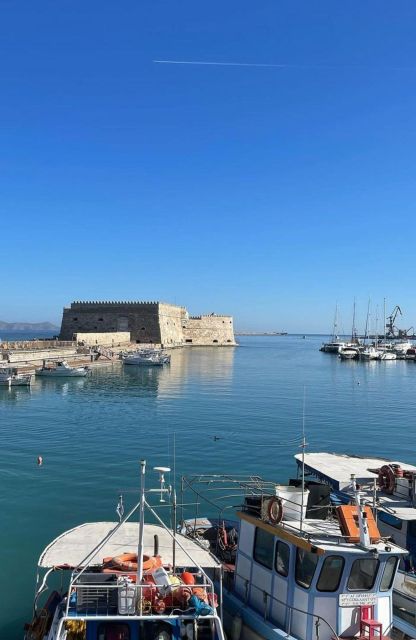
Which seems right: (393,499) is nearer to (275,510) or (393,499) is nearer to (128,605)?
(275,510)

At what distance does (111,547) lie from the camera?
10469mm

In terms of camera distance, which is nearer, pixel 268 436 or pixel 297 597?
pixel 297 597

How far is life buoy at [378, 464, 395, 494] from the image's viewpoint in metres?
14.1

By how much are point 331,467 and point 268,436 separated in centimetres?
1170

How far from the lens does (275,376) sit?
6053cm

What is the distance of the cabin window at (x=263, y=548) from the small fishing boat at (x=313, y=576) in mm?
16

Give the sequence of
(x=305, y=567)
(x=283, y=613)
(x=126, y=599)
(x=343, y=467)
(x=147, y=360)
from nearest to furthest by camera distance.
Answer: (x=126, y=599) → (x=305, y=567) → (x=283, y=613) → (x=343, y=467) → (x=147, y=360)

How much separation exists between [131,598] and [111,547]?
2.20 metres

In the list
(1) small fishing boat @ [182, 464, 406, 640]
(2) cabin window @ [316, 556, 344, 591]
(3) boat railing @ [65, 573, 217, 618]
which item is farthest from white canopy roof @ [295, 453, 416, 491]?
(3) boat railing @ [65, 573, 217, 618]

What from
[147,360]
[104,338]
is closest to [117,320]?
[104,338]

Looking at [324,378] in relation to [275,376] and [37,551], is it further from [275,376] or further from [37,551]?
[37,551]

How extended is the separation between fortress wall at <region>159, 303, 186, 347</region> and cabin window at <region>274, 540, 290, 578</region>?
292 feet

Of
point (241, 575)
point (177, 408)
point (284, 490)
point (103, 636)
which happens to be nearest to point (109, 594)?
point (103, 636)

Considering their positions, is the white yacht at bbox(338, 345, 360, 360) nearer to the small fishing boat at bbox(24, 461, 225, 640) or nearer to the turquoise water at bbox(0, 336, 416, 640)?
the turquoise water at bbox(0, 336, 416, 640)
